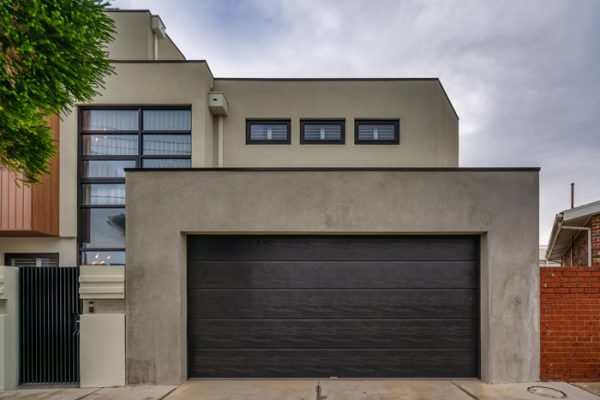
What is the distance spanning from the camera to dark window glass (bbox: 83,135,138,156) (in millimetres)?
7137

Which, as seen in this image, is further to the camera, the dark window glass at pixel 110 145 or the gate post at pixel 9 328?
the dark window glass at pixel 110 145

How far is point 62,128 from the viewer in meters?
7.05

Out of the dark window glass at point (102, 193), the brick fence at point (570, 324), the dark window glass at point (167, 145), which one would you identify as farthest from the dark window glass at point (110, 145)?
the brick fence at point (570, 324)

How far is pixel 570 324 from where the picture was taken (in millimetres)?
4586

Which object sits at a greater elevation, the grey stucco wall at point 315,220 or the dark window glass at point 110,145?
the dark window glass at point 110,145

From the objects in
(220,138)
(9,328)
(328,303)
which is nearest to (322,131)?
(220,138)

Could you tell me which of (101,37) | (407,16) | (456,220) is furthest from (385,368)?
(407,16)

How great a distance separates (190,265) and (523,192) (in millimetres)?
5136

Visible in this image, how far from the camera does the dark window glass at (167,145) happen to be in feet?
23.4

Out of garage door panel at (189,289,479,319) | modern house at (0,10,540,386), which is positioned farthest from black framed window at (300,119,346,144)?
garage door panel at (189,289,479,319)

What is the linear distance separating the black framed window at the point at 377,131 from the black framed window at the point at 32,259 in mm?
7477

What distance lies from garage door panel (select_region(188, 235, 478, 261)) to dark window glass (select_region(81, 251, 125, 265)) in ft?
9.86

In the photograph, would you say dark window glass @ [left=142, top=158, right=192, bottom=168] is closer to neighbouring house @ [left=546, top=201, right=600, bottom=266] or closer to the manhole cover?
the manhole cover

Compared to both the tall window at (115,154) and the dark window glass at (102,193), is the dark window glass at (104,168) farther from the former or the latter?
the dark window glass at (102,193)
